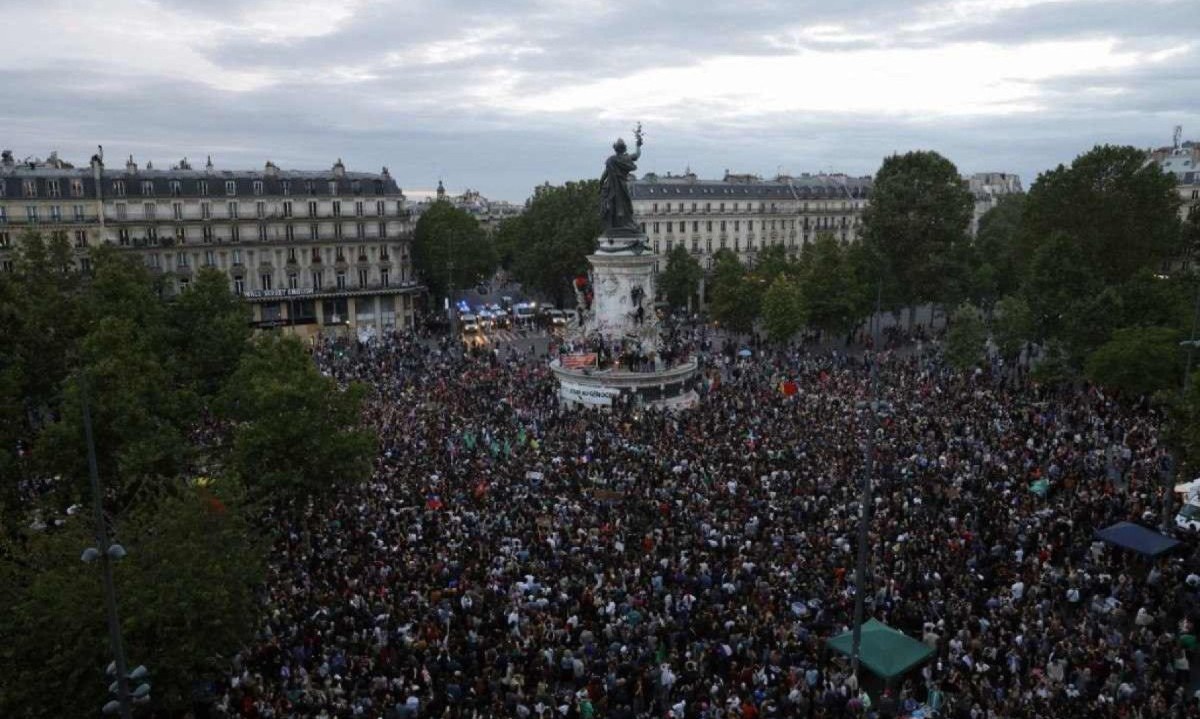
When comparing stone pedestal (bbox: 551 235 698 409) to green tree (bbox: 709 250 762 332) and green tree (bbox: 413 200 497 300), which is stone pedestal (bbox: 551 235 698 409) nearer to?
green tree (bbox: 709 250 762 332)

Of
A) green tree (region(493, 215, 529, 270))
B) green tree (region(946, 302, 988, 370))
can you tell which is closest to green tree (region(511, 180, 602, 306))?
green tree (region(493, 215, 529, 270))

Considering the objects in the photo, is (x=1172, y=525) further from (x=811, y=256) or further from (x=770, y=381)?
(x=811, y=256)

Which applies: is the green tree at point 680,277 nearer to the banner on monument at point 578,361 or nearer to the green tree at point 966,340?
the green tree at point 966,340

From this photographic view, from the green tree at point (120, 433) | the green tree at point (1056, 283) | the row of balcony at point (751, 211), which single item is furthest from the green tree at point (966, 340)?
the row of balcony at point (751, 211)

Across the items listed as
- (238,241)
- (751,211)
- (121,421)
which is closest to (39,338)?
(121,421)

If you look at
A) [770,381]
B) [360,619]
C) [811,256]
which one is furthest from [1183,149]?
[360,619]

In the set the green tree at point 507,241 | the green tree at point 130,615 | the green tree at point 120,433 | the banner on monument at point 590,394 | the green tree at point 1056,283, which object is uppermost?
the green tree at point 507,241
